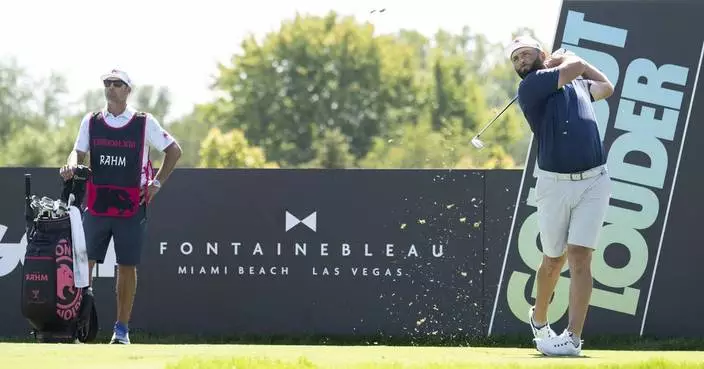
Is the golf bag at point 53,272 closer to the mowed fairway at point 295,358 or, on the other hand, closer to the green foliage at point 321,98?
the mowed fairway at point 295,358

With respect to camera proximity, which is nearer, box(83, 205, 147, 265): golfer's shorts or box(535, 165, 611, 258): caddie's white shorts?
box(535, 165, 611, 258): caddie's white shorts

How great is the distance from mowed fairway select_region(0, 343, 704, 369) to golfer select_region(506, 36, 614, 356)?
1.42 feet

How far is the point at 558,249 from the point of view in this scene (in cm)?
820

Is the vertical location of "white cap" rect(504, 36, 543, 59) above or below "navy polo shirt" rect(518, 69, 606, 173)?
above

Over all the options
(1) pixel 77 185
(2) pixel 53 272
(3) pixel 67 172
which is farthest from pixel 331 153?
(2) pixel 53 272

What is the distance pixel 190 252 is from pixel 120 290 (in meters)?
1.94

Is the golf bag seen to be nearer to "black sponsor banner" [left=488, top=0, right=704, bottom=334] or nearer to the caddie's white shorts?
the caddie's white shorts

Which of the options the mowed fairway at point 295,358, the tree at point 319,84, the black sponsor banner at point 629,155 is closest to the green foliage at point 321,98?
the tree at point 319,84

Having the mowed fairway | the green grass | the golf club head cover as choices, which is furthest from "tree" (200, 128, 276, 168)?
the mowed fairway

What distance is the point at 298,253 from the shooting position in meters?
11.7

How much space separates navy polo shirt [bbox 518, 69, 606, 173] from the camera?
8016 mm

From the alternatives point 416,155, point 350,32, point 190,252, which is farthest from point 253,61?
point 190,252

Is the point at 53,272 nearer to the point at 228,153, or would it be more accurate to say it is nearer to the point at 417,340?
the point at 417,340

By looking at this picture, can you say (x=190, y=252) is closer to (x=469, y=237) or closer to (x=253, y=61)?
(x=469, y=237)
